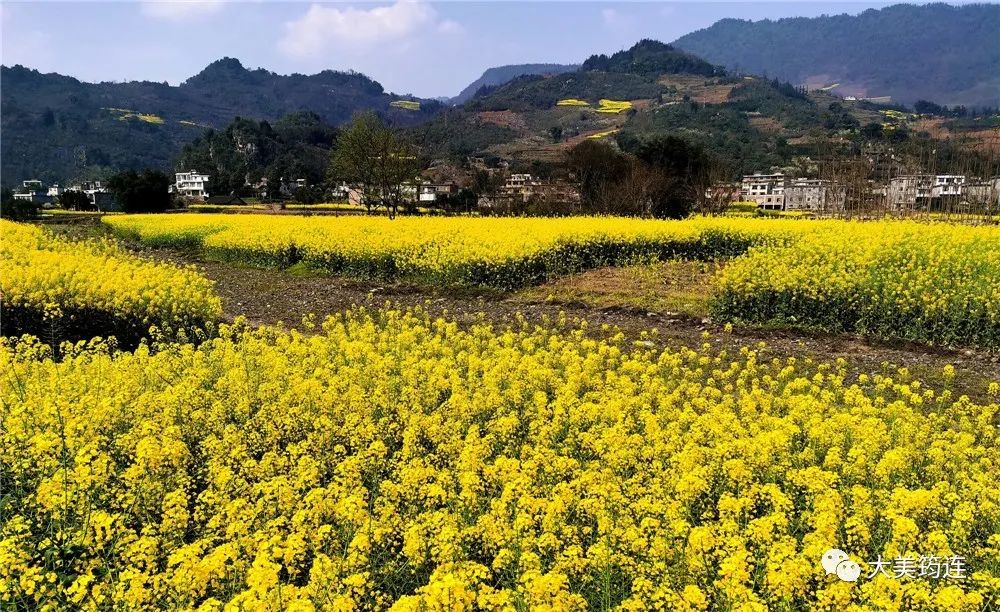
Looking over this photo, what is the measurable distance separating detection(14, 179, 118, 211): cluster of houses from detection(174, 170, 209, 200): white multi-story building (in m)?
11.6

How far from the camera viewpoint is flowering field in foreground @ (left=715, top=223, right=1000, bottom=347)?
1038 centimetres

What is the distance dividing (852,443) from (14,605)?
604 centimetres

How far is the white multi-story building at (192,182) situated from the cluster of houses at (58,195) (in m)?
11.6

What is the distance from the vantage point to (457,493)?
4.50 metres

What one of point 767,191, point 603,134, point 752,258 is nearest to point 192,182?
point 603,134

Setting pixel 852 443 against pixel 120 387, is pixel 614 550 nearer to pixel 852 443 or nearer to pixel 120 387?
pixel 852 443

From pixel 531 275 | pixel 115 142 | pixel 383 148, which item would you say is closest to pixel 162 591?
pixel 531 275

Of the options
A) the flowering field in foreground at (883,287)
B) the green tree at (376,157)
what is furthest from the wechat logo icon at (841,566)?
the green tree at (376,157)

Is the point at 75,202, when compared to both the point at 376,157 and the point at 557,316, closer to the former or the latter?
the point at 376,157

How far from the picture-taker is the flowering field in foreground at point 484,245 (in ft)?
53.7

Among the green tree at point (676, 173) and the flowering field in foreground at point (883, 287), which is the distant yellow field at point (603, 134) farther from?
the flowering field in foreground at point (883, 287)

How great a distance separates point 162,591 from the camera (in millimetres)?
3307

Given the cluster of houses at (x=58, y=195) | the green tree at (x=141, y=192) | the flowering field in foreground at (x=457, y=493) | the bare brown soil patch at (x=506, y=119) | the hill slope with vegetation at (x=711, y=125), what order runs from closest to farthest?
the flowering field in foreground at (x=457, y=493) → the green tree at (x=141, y=192) → the cluster of houses at (x=58, y=195) → the hill slope with vegetation at (x=711, y=125) → the bare brown soil patch at (x=506, y=119)

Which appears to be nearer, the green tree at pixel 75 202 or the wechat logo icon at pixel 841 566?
the wechat logo icon at pixel 841 566
